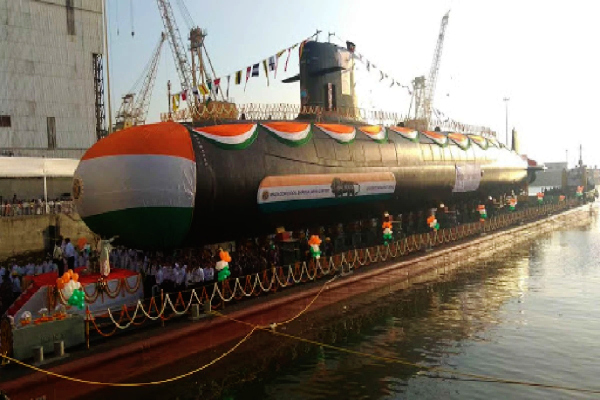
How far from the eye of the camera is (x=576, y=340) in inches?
624

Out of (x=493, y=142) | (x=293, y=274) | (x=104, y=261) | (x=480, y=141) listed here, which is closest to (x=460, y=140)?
(x=480, y=141)

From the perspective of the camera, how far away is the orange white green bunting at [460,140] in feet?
111

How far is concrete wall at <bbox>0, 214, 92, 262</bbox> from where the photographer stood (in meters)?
27.0

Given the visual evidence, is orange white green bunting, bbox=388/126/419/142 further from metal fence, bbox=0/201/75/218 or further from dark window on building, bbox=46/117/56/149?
dark window on building, bbox=46/117/56/149

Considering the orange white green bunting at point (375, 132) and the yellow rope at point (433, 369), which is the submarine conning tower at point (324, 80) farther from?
the yellow rope at point (433, 369)

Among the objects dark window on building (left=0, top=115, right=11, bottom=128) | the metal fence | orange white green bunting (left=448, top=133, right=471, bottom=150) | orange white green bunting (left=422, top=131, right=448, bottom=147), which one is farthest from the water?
dark window on building (left=0, top=115, right=11, bottom=128)

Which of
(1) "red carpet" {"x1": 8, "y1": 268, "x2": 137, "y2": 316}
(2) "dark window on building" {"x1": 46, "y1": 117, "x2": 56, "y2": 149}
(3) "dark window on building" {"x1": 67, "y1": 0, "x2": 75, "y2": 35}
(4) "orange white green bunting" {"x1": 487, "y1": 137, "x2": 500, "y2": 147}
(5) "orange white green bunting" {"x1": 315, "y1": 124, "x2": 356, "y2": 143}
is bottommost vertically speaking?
(1) "red carpet" {"x1": 8, "y1": 268, "x2": 137, "y2": 316}

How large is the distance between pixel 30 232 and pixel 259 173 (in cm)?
1667

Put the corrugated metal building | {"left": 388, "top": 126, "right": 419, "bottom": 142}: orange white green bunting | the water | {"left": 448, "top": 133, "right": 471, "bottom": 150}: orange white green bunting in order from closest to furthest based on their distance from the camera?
the water < {"left": 388, "top": 126, "right": 419, "bottom": 142}: orange white green bunting < {"left": 448, "top": 133, "right": 471, "bottom": 150}: orange white green bunting < the corrugated metal building

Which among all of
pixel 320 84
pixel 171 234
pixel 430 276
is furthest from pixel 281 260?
pixel 320 84

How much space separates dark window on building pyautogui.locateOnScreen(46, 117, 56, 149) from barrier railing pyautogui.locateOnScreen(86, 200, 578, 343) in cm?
3407

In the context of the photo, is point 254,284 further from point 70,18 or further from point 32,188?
point 70,18

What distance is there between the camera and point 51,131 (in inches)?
1817

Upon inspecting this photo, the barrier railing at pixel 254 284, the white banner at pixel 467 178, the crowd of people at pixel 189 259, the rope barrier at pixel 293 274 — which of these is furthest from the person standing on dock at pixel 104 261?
the white banner at pixel 467 178
